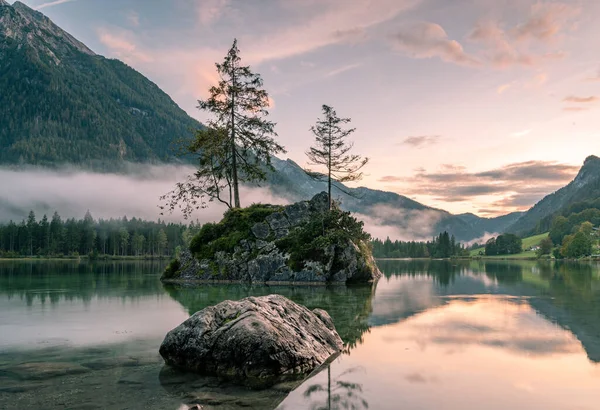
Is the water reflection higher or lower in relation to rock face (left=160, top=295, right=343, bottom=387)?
lower

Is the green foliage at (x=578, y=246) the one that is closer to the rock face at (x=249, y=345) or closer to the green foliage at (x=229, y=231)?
the green foliage at (x=229, y=231)

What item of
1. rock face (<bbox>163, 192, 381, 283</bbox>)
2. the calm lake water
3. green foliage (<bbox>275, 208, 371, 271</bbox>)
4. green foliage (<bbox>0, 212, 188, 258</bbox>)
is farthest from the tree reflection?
green foliage (<bbox>0, 212, 188, 258</bbox>)

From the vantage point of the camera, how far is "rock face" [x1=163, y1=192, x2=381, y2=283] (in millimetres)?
42875

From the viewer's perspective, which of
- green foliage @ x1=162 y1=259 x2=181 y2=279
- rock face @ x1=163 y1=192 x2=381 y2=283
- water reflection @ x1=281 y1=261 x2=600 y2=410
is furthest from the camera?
green foliage @ x1=162 y1=259 x2=181 y2=279

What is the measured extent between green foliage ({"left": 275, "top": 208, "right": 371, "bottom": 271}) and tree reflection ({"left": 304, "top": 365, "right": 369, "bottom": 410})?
1252 inches

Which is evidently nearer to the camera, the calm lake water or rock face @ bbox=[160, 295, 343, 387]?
the calm lake water

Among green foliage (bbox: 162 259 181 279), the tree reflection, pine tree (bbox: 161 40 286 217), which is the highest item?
pine tree (bbox: 161 40 286 217)

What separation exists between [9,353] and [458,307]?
71.9 ft

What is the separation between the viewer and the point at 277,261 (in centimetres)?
4369

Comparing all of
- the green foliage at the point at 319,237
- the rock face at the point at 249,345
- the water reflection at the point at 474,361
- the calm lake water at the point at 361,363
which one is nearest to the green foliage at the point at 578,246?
the green foliage at the point at 319,237

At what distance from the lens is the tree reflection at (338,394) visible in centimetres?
930

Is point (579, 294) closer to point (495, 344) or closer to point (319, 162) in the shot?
point (495, 344)

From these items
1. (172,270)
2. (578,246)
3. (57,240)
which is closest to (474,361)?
(172,270)

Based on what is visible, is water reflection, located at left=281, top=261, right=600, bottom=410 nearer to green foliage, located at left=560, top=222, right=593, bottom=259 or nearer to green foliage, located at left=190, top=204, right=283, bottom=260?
green foliage, located at left=190, top=204, right=283, bottom=260
